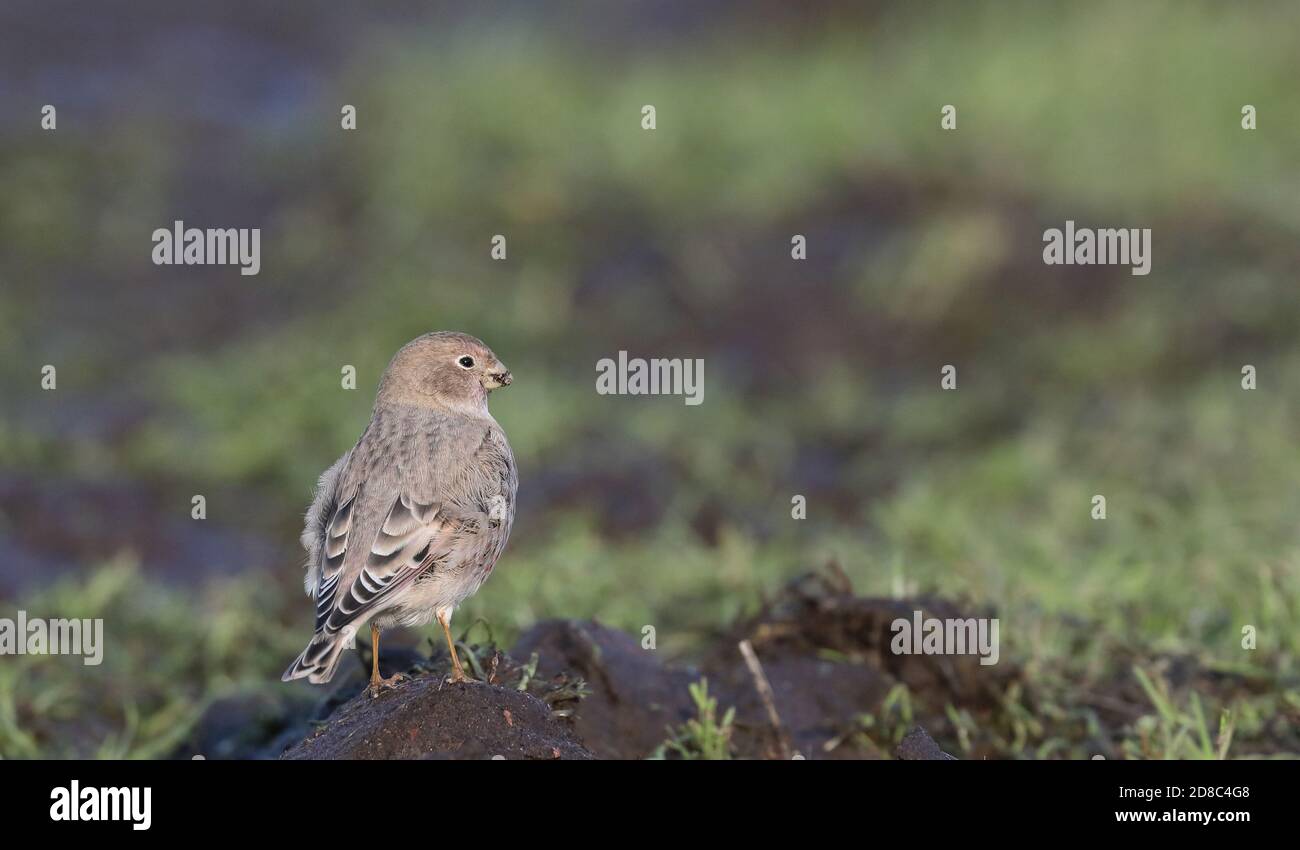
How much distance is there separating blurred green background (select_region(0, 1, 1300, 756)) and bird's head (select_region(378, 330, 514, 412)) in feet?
4.79

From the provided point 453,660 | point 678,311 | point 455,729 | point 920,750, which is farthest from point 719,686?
point 678,311

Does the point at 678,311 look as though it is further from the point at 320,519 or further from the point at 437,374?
the point at 320,519

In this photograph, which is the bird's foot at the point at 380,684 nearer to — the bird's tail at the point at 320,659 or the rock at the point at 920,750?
the bird's tail at the point at 320,659

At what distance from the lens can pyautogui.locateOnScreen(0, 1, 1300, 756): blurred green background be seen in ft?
21.6

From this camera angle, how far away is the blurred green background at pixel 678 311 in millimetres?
6583

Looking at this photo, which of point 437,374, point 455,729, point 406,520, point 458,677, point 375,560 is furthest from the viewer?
point 437,374

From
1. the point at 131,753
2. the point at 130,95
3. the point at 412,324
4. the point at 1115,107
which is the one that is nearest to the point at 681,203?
the point at 412,324

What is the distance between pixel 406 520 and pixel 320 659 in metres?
0.43

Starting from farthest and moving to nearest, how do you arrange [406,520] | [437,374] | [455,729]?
[437,374], [406,520], [455,729]

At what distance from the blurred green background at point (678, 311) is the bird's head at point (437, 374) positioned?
1460 millimetres

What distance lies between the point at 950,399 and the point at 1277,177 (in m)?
3.01

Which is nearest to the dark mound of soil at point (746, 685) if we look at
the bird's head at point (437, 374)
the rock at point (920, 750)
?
the rock at point (920, 750)

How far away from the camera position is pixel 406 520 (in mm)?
4312

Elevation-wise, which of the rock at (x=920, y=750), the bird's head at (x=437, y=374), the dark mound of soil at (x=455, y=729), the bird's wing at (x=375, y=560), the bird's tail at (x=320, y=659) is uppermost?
the bird's head at (x=437, y=374)
